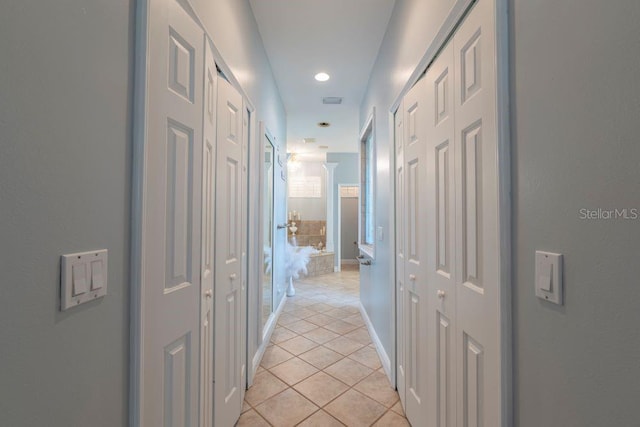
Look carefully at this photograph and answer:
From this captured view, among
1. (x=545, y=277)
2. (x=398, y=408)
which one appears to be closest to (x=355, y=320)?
(x=398, y=408)

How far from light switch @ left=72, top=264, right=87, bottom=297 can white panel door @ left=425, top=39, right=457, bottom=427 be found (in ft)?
4.07

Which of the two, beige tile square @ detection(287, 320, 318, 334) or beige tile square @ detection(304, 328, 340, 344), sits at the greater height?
beige tile square @ detection(287, 320, 318, 334)

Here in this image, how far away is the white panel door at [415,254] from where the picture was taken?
5.22 feet

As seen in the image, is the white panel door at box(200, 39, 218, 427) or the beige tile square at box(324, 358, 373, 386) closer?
the white panel door at box(200, 39, 218, 427)

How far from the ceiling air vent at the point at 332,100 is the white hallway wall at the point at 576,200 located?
10.5ft

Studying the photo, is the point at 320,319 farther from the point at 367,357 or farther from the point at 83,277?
the point at 83,277

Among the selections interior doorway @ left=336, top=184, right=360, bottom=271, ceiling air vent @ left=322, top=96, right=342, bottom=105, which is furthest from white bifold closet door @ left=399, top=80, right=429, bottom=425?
interior doorway @ left=336, top=184, right=360, bottom=271

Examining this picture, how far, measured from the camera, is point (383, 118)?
8.35 feet

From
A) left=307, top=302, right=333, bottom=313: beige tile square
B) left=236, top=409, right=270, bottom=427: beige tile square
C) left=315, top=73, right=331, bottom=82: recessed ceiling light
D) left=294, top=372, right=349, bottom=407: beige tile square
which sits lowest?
left=307, top=302, right=333, bottom=313: beige tile square

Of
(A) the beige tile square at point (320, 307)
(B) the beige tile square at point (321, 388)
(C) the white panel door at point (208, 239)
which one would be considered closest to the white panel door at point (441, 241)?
(B) the beige tile square at point (321, 388)

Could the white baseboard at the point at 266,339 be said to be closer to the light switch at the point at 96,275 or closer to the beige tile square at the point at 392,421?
the beige tile square at the point at 392,421

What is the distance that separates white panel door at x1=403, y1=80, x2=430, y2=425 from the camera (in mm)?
1591

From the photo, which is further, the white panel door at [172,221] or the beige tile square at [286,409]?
the beige tile square at [286,409]

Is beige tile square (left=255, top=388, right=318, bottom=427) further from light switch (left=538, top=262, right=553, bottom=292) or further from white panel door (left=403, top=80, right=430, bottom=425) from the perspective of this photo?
light switch (left=538, top=262, right=553, bottom=292)
